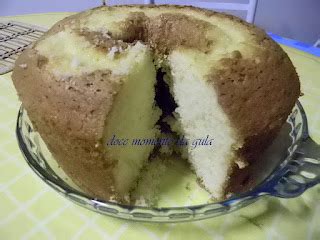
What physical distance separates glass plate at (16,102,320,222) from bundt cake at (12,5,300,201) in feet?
0.20

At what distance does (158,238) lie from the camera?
811mm

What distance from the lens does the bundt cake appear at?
0.81 meters

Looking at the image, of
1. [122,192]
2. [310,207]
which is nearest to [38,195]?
→ [122,192]

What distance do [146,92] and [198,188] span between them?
0.97 ft

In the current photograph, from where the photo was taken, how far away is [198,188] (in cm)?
99

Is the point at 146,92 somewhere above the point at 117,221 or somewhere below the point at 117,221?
above

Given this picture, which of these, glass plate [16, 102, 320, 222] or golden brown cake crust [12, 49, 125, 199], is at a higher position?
golden brown cake crust [12, 49, 125, 199]

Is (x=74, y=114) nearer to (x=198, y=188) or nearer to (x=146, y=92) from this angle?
(x=146, y=92)

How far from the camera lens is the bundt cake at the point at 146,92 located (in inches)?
31.9

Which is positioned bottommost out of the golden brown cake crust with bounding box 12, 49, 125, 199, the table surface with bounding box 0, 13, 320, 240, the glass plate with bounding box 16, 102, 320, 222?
the table surface with bounding box 0, 13, 320, 240

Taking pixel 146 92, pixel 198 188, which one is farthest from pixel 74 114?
pixel 198 188

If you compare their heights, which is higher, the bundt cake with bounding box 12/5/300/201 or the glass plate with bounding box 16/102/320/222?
the bundt cake with bounding box 12/5/300/201

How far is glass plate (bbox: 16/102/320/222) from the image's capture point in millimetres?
721

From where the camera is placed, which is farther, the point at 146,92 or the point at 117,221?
the point at 146,92
